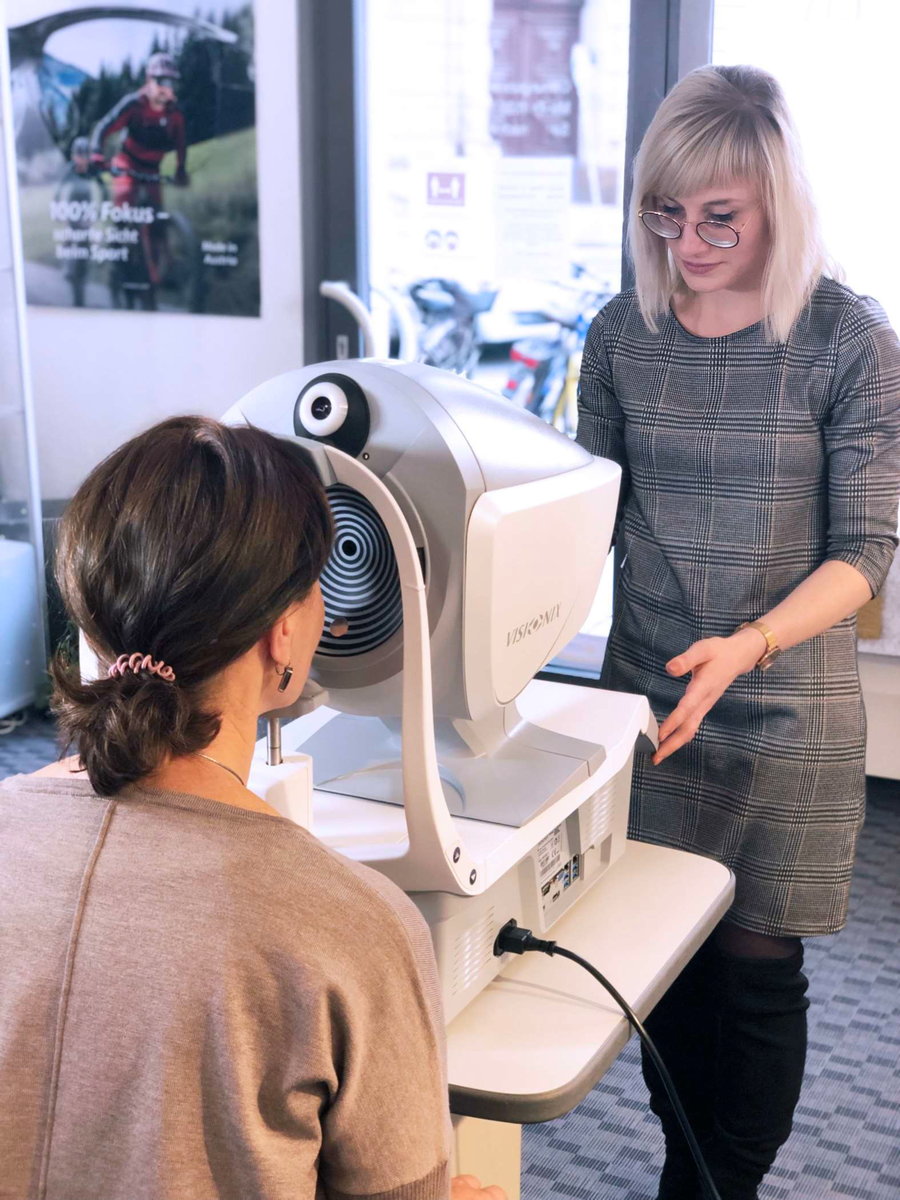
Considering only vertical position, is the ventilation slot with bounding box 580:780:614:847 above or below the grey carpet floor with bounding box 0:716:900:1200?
above

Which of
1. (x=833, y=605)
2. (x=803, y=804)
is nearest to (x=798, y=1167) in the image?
(x=803, y=804)

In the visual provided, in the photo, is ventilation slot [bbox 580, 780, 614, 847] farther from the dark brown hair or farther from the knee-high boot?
the dark brown hair

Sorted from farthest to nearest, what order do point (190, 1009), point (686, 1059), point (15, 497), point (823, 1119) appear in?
point (15, 497), point (823, 1119), point (686, 1059), point (190, 1009)

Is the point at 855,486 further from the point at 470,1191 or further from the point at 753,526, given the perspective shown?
the point at 470,1191

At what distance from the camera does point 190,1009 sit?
0.68 metres

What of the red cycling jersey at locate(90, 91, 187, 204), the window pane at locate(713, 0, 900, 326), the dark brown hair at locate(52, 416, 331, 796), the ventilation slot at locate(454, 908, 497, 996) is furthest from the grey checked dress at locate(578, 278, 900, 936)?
→ the red cycling jersey at locate(90, 91, 187, 204)

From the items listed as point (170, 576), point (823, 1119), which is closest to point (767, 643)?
point (170, 576)

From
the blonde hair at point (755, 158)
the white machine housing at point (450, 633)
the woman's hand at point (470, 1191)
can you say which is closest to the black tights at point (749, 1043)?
the white machine housing at point (450, 633)

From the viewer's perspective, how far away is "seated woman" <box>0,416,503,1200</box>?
688 mm

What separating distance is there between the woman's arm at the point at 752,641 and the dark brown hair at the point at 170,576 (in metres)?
0.54

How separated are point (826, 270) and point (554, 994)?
2.75 feet

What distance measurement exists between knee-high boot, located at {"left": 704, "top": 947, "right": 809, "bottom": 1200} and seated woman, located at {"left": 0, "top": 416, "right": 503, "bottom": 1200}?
0.70 meters

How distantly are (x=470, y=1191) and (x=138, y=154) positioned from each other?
128 inches

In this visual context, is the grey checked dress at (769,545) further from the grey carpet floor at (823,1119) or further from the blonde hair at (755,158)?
the grey carpet floor at (823,1119)
